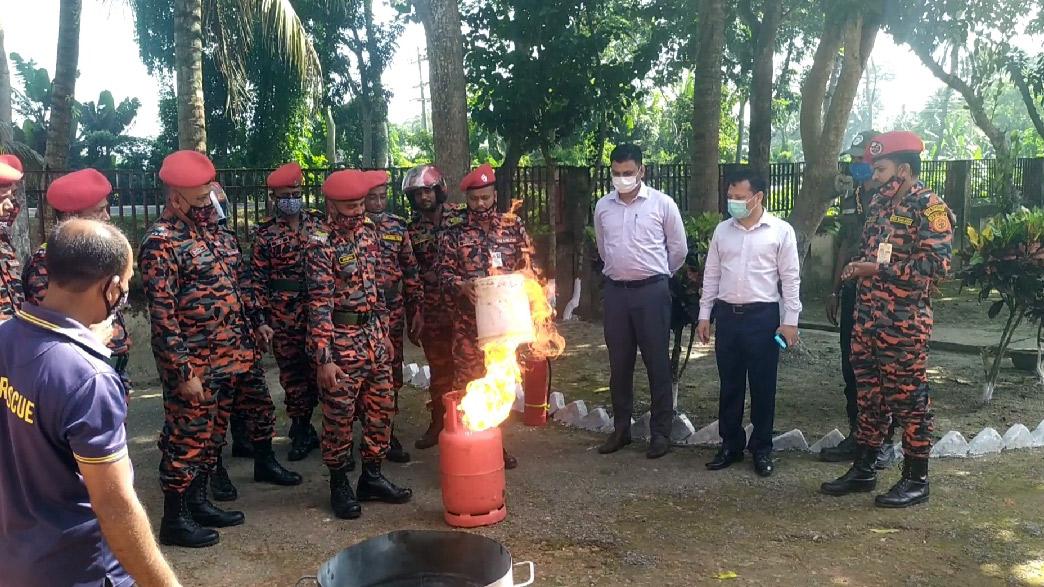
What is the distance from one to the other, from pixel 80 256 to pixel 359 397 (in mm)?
3064

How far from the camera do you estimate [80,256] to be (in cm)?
227

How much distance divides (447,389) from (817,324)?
662 cm

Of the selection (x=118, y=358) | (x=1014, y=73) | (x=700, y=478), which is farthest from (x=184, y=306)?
(x=1014, y=73)

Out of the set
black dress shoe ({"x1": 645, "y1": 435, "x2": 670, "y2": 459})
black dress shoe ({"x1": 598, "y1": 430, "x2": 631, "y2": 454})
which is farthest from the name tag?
black dress shoe ({"x1": 598, "y1": 430, "x2": 631, "y2": 454})

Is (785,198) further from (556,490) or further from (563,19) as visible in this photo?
(556,490)

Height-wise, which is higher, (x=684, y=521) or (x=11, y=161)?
(x=11, y=161)

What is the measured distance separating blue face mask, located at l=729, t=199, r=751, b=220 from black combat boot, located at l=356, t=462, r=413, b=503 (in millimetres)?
2902

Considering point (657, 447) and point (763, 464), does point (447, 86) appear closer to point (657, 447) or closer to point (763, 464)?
point (657, 447)

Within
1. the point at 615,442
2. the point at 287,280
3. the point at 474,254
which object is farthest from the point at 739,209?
the point at 287,280

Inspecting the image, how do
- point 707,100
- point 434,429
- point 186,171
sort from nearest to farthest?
point 186,171 → point 434,429 → point 707,100

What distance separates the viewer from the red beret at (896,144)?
A: 5125 mm

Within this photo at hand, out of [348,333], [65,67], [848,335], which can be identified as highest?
[65,67]

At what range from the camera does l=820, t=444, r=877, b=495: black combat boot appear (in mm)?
5289

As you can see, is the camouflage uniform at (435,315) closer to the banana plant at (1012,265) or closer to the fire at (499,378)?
the fire at (499,378)
